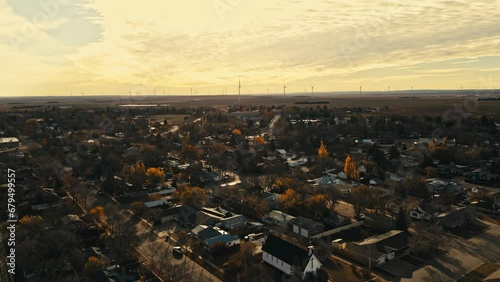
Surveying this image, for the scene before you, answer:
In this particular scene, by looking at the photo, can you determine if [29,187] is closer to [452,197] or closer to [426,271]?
[426,271]

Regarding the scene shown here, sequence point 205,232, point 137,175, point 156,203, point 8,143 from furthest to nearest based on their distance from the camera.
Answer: point 8,143 < point 137,175 < point 156,203 < point 205,232

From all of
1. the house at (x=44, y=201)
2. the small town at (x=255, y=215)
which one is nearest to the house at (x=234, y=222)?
the small town at (x=255, y=215)

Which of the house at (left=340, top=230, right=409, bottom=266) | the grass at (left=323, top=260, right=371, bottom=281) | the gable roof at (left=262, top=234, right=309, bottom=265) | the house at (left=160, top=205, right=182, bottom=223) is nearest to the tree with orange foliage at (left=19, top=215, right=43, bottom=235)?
the house at (left=160, top=205, right=182, bottom=223)

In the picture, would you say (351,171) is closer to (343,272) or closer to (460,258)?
(460,258)

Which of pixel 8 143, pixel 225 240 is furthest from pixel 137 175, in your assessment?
pixel 8 143

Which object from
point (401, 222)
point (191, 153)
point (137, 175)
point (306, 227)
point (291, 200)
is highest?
point (191, 153)
